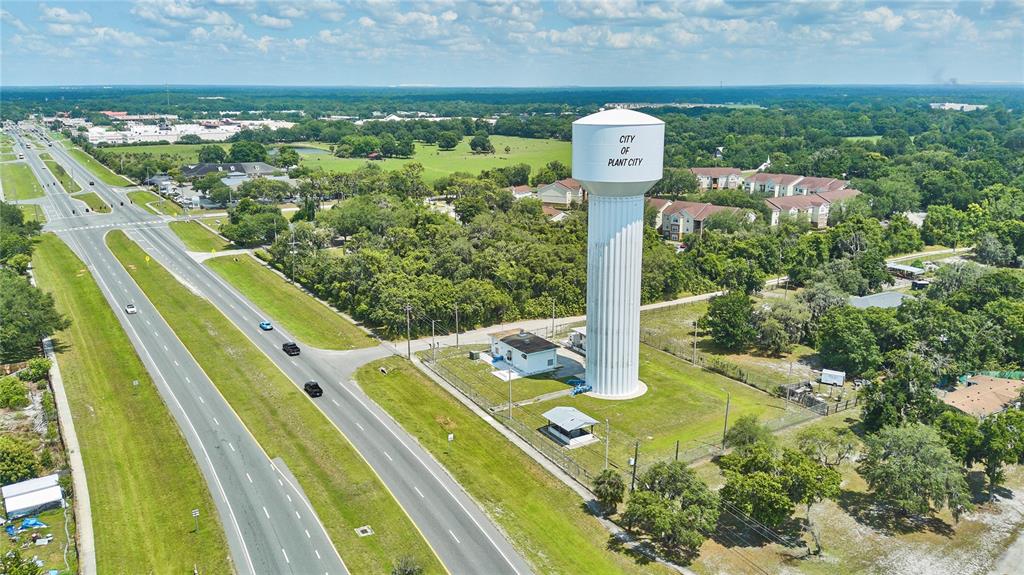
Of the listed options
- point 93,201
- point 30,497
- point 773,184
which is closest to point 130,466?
point 30,497

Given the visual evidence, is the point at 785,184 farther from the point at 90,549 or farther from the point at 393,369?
the point at 90,549

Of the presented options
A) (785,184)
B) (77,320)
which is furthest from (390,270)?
(785,184)

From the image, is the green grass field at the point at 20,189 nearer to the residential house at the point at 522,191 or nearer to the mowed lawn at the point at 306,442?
the mowed lawn at the point at 306,442

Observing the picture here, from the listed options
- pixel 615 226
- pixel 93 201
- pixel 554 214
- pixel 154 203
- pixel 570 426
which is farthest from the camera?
pixel 154 203

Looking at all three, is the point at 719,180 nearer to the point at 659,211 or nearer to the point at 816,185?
the point at 816,185

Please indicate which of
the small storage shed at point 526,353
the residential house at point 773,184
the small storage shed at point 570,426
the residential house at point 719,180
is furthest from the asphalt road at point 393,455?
the residential house at point 719,180

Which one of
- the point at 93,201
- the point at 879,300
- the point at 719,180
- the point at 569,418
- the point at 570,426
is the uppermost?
the point at 719,180

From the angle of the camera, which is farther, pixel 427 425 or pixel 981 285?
pixel 981 285
